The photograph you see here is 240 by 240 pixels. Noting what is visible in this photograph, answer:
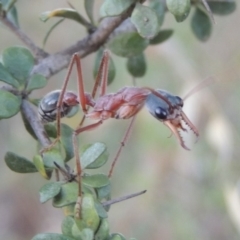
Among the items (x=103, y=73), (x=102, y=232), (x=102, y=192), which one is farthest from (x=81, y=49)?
(x=102, y=232)

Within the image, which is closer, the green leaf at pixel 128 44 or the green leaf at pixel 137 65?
the green leaf at pixel 128 44

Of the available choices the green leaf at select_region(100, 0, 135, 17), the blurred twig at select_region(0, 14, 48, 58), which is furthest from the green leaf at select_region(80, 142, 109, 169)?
the blurred twig at select_region(0, 14, 48, 58)

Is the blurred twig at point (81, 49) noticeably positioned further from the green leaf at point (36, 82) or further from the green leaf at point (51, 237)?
the green leaf at point (51, 237)

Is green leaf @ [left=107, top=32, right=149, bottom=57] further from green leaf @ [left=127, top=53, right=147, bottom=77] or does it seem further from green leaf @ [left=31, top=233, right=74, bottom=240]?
green leaf @ [left=31, top=233, right=74, bottom=240]

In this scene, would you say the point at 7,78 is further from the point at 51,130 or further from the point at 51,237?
the point at 51,237

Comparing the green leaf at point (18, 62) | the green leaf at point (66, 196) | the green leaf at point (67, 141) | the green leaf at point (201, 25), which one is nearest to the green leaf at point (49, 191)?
the green leaf at point (66, 196)
